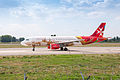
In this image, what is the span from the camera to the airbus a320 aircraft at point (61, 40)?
35.9m

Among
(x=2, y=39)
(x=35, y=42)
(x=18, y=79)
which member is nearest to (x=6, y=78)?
(x=18, y=79)

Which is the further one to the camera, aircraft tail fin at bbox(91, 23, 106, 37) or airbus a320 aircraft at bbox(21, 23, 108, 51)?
aircraft tail fin at bbox(91, 23, 106, 37)

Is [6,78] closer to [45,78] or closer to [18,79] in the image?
[18,79]

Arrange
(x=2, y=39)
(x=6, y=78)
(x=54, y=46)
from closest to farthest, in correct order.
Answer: (x=6, y=78), (x=54, y=46), (x=2, y=39)

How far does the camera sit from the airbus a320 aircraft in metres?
35.9

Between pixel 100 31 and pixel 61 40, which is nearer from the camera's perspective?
pixel 61 40

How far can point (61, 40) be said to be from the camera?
38625 mm

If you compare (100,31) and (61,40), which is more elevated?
(100,31)

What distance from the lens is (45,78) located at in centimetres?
923

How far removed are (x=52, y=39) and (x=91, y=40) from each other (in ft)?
39.2

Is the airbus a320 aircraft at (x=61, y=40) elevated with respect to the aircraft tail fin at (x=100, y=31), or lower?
lower

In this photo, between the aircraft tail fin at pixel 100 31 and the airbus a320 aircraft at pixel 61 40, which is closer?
the airbus a320 aircraft at pixel 61 40

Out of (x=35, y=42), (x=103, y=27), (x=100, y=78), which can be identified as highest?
(x=103, y=27)

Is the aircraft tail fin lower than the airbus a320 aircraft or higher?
higher
